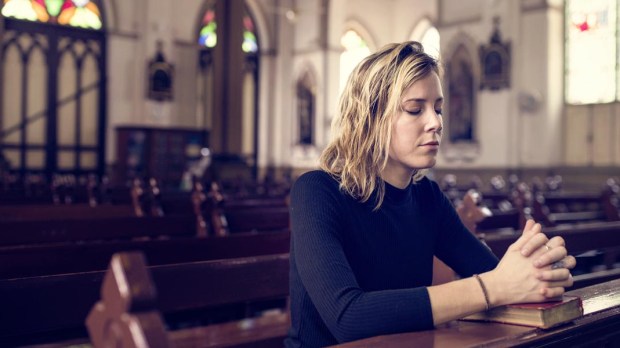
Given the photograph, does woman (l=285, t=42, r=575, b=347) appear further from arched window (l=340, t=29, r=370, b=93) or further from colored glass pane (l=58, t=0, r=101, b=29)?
arched window (l=340, t=29, r=370, b=93)

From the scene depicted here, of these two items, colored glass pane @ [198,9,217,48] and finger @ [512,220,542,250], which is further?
colored glass pane @ [198,9,217,48]

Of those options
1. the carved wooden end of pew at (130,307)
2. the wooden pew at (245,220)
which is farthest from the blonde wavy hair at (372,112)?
the wooden pew at (245,220)

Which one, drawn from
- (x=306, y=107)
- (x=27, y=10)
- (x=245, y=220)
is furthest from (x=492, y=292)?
(x=306, y=107)

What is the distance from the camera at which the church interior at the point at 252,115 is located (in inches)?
154

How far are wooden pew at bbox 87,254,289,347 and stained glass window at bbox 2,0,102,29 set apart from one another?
1377 cm

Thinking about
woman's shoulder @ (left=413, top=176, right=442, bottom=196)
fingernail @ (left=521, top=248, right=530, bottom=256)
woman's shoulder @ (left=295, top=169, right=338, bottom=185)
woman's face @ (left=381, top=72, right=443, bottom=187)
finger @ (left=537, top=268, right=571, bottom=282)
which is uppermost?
woman's face @ (left=381, top=72, right=443, bottom=187)

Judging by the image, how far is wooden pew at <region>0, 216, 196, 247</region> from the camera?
3.17 metres

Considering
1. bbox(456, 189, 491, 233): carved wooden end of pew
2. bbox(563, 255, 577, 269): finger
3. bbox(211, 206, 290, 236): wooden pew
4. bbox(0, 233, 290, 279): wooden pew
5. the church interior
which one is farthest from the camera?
bbox(211, 206, 290, 236): wooden pew

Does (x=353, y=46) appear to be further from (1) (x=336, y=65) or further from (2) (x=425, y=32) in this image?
(1) (x=336, y=65)

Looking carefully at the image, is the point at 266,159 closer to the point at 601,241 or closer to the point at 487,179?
the point at 487,179

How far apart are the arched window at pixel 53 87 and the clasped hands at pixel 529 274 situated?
1441 centimetres

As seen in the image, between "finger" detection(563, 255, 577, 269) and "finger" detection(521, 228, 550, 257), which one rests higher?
"finger" detection(521, 228, 550, 257)

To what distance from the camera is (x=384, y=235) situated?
182 centimetres

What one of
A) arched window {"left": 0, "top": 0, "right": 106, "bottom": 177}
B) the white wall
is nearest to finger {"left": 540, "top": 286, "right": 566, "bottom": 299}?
the white wall
